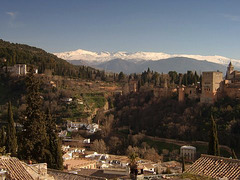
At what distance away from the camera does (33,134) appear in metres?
15.8

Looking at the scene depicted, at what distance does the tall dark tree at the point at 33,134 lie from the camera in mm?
15688

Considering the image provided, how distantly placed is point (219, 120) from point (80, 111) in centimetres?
2134

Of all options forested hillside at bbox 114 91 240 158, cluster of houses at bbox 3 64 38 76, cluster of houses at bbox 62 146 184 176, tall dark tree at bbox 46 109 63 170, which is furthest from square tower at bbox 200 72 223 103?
cluster of houses at bbox 3 64 38 76

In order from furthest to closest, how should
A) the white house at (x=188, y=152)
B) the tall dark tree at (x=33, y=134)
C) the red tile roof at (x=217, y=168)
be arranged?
the white house at (x=188, y=152) → the tall dark tree at (x=33, y=134) → the red tile roof at (x=217, y=168)

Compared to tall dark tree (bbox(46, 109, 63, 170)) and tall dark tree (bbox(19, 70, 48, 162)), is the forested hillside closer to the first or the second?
tall dark tree (bbox(46, 109, 63, 170))

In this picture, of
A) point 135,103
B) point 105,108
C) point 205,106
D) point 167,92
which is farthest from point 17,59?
point 205,106

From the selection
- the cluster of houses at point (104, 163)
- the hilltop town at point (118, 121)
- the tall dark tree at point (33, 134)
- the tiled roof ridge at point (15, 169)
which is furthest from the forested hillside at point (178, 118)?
the tiled roof ridge at point (15, 169)

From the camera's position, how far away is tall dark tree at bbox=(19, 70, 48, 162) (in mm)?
15688

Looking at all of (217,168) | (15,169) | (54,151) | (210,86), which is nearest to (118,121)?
(210,86)

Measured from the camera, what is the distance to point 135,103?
50.9m

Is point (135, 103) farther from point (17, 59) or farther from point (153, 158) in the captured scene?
point (17, 59)

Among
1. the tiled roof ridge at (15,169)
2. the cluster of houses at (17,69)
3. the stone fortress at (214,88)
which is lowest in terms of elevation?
the tiled roof ridge at (15,169)

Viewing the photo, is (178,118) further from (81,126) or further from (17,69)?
(17,69)

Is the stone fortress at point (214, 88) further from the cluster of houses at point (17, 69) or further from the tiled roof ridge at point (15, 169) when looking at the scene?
the tiled roof ridge at point (15, 169)
